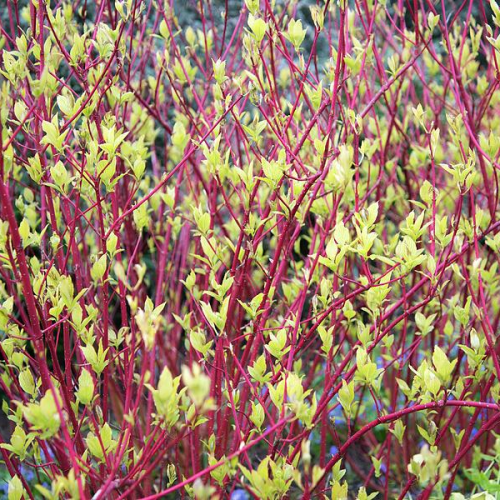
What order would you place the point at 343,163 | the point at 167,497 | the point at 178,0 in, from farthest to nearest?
1. the point at 178,0
2. the point at 167,497
3. the point at 343,163

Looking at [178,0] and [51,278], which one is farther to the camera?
[178,0]

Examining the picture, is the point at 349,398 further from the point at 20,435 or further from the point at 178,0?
the point at 178,0

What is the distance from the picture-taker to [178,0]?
300 cm

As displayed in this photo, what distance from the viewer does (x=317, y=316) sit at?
4.45 ft

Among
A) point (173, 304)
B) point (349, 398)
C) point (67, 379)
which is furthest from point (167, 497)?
point (349, 398)

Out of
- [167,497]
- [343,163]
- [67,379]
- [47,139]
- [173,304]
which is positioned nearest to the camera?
[343,163]


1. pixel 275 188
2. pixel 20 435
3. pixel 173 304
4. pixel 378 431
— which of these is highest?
pixel 275 188

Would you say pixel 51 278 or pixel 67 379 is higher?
pixel 51 278

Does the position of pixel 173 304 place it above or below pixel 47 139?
below

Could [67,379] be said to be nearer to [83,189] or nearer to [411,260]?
[83,189]

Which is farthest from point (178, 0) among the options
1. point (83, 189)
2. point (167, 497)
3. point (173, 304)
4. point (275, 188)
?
point (167, 497)

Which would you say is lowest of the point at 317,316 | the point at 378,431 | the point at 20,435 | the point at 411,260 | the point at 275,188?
the point at 378,431

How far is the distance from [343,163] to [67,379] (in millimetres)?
798

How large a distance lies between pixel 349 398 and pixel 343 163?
52 centimetres
